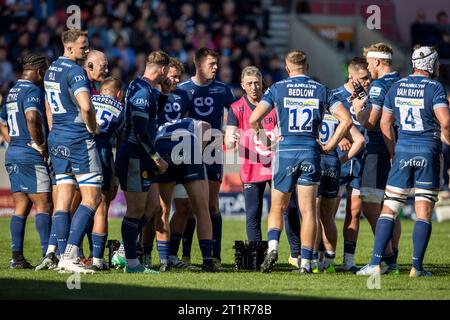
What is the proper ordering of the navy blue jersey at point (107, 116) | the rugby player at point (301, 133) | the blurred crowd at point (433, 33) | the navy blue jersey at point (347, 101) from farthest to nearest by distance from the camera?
the blurred crowd at point (433, 33) → the navy blue jersey at point (347, 101) → the navy blue jersey at point (107, 116) → the rugby player at point (301, 133)

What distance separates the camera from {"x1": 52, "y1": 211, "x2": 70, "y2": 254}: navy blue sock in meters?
11.8

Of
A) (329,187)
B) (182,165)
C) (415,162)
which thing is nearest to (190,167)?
(182,165)

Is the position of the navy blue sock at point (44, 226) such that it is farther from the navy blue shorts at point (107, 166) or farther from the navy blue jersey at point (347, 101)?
the navy blue jersey at point (347, 101)

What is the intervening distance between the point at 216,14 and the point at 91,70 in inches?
648

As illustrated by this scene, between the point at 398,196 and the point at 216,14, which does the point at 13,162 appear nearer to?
the point at 398,196

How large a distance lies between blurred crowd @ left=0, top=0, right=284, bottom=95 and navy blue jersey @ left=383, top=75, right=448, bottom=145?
13287mm

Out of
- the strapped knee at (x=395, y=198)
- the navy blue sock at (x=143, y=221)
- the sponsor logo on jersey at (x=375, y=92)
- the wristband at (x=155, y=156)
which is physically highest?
the sponsor logo on jersey at (x=375, y=92)

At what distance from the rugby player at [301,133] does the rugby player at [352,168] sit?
1.13 m

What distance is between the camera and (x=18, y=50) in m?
24.4

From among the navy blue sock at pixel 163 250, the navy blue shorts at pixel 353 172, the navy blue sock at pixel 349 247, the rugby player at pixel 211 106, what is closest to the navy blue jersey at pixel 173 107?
the rugby player at pixel 211 106

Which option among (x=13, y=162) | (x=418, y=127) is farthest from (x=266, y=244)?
(x=13, y=162)

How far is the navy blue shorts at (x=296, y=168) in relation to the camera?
38.6 ft

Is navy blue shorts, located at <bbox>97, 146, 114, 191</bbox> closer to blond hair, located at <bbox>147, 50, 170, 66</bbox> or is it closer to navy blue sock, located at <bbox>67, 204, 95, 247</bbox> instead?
navy blue sock, located at <bbox>67, 204, 95, 247</bbox>

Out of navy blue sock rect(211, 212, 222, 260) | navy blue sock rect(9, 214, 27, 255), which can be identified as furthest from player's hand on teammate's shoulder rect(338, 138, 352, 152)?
navy blue sock rect(9, 214, 27, 255)
